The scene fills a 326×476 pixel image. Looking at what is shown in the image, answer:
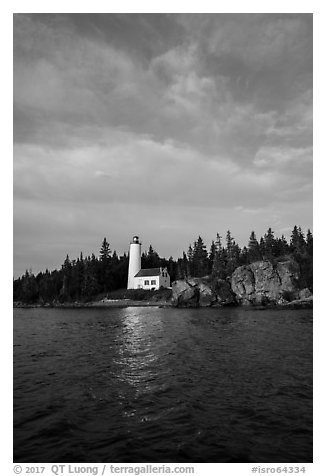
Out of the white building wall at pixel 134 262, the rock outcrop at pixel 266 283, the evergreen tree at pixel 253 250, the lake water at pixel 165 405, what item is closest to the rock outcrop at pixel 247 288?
the rock outcrop at pixel 266 283

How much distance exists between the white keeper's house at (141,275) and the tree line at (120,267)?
14551 mm

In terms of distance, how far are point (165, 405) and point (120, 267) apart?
130 m

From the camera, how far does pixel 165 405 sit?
12789 millimetres

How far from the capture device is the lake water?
9242 mm

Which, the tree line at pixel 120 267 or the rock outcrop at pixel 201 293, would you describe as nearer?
the rock outcrop at pixel 201 293

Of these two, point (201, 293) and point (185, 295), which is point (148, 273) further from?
point (201, 293)

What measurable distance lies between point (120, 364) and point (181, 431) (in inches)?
405

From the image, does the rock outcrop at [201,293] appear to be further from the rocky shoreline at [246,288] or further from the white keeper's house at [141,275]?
the white keeper's house at [141,275]

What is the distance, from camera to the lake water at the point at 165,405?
9.24 meters

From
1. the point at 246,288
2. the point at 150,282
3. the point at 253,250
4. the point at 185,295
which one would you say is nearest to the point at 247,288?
the point at 246,288

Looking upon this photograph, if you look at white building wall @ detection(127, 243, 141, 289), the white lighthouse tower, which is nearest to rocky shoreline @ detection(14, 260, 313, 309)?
white building wall @ detection(127, 243, 141, 289)
